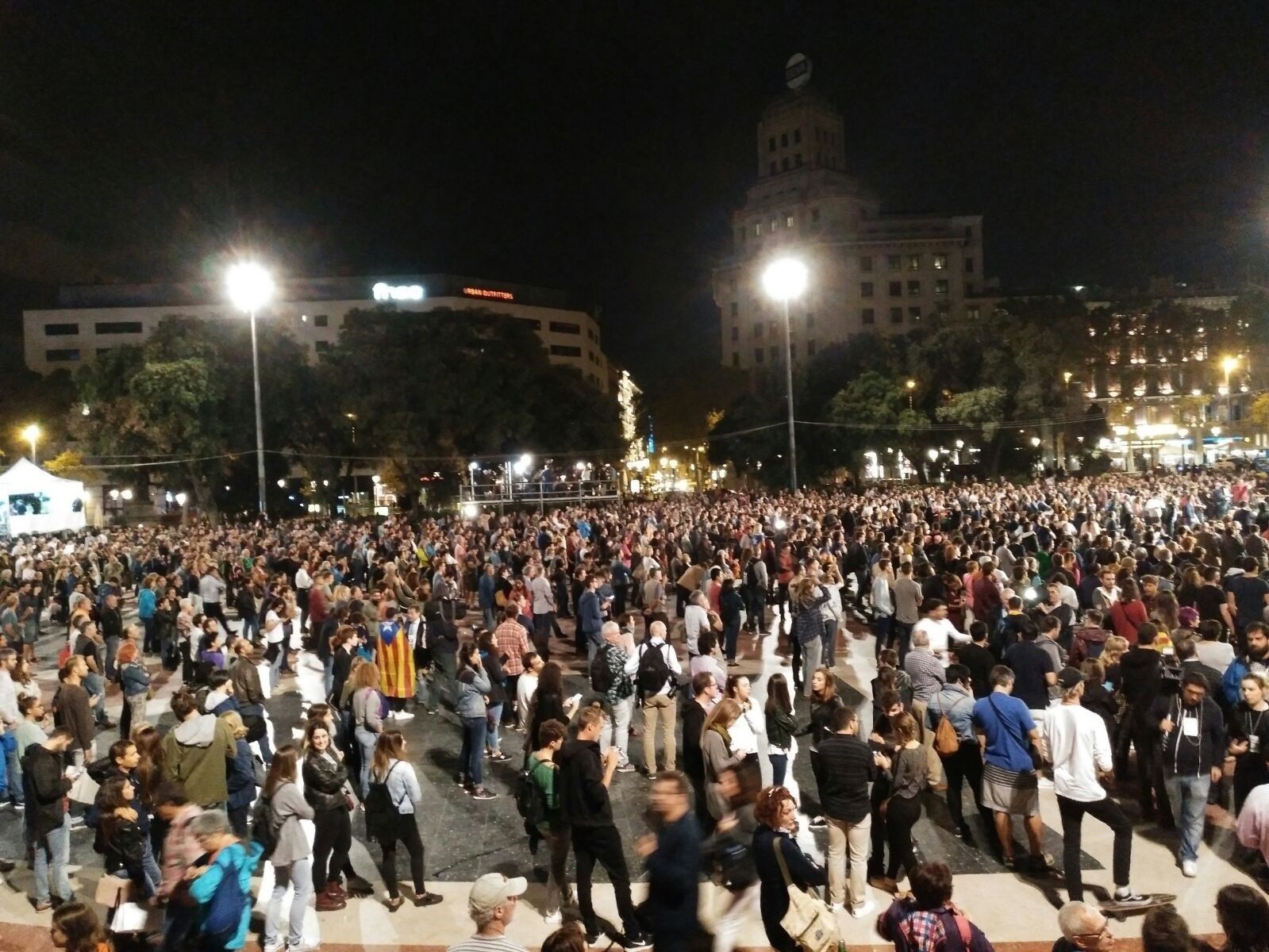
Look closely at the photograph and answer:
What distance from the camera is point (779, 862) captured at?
A: 14.0ft

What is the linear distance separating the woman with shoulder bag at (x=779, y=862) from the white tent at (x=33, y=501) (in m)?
31.6

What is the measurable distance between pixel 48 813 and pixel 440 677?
520 cm

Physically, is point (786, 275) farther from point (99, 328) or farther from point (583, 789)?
point (99, 328)

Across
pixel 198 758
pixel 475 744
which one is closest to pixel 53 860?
pixel 198 758

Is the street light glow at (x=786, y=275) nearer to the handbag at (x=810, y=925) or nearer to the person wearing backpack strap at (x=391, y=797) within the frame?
the person wearing backpack strap at (x=391, y=797)

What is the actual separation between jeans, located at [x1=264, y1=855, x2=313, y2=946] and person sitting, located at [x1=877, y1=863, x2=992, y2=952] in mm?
3525

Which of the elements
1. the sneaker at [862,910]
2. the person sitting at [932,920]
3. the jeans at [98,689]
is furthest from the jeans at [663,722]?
the jeans at [98,689]

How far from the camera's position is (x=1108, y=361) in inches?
2137

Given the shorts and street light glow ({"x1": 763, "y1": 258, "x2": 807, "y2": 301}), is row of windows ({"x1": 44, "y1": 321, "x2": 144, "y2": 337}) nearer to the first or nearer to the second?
street light glow ({"x1": 763, "y1": 258, "x2": 807, "y2": 301})

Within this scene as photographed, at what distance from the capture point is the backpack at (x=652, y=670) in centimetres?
789

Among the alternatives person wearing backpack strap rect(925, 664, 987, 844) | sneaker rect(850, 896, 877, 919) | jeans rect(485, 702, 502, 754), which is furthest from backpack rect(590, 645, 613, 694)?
sneaker rect(850, 896, 877, 919)

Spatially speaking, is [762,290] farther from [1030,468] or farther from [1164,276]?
[1030,468]

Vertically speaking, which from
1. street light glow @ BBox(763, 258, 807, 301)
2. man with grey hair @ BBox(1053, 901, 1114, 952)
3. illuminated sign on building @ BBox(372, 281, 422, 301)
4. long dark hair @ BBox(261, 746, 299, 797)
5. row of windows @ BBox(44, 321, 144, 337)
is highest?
illuminated sign on building @ BBox(372, 281, 422, 301)

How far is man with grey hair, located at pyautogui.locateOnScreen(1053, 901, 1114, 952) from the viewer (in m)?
3.32
